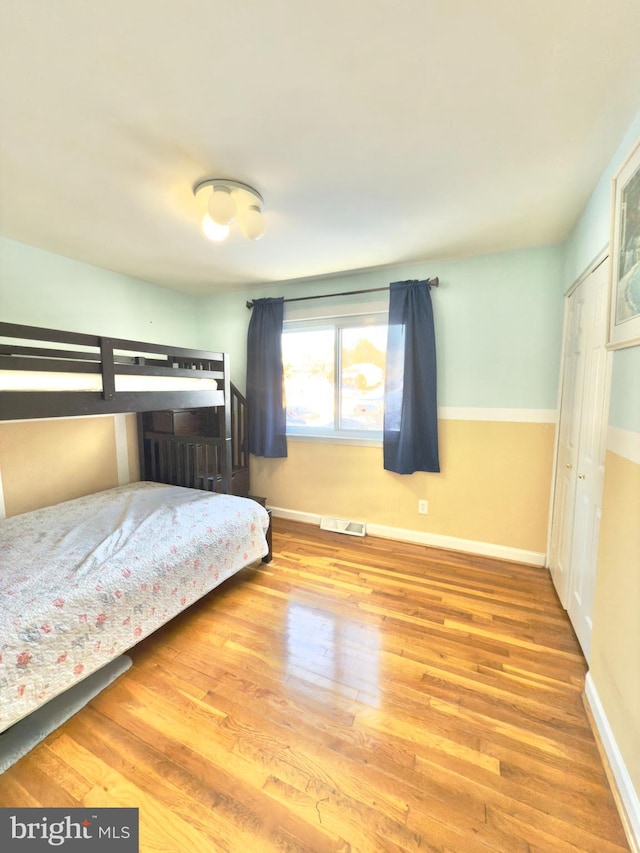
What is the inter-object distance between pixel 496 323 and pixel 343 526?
7.06ft

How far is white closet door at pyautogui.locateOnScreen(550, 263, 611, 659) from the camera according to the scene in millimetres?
1611

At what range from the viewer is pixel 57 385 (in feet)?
5.11

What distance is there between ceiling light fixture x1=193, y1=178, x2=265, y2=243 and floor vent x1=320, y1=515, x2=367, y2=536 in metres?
2.44

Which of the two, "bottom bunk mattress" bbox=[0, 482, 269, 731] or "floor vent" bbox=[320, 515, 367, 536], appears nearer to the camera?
"bottom bunk mattress" bbox=[0, 482, 269, 731]

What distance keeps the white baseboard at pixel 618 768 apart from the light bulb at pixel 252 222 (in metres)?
2.53

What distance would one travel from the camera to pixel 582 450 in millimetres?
1843

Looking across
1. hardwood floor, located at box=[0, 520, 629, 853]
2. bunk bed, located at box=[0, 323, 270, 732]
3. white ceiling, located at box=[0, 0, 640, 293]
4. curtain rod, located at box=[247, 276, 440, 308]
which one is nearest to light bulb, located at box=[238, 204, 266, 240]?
white ceiling, located at box=[0, 0, 640, 293]

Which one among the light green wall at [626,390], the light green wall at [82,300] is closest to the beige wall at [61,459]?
the light green wall at [82,300]

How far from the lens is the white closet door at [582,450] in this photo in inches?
63.4

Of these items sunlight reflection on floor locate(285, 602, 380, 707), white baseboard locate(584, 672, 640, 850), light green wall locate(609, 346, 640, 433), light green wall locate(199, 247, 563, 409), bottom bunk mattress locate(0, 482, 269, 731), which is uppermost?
light green wall locate(199, 247, 563, 409)

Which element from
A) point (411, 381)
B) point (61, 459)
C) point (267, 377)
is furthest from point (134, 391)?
point (411, 381)

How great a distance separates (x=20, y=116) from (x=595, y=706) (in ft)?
10.4

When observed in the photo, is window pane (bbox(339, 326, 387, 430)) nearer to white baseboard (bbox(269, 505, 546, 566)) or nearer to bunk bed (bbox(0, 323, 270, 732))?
white baseboard (bbox(269, 505, 546, 566))

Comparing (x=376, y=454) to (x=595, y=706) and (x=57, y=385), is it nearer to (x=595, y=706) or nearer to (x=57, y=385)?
(x=595, y=706)
